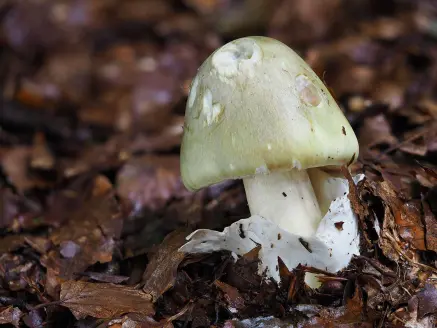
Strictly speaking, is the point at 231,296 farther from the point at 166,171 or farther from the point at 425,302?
the point at 166,171

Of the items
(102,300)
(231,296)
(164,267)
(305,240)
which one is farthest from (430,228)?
(102,300)

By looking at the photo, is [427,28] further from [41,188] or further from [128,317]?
[128,317]

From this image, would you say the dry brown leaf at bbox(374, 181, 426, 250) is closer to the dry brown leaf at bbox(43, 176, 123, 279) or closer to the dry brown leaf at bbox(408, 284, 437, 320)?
the dry brown leaf at bbox(408, 284, 437, 320)

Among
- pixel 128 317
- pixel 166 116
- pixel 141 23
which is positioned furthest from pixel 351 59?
pixel 128 317

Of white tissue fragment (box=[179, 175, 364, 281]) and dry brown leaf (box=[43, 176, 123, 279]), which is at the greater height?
white tissue fragment (box=[179, 175, 364, 281])

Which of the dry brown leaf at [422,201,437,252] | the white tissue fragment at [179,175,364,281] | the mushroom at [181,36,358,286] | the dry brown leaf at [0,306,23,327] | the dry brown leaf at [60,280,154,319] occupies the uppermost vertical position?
the mushroom at [181,36,358,286]

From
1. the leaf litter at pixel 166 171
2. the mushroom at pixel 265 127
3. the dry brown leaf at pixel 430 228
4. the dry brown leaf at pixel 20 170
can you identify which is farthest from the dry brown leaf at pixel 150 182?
the dry brown leaf at pixel 430 228

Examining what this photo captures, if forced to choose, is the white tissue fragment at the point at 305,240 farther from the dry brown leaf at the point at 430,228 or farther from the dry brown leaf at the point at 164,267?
the dry brown leaf at the point at 430,228

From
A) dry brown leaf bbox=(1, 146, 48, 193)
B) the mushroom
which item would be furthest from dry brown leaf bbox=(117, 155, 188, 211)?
the mushroom
